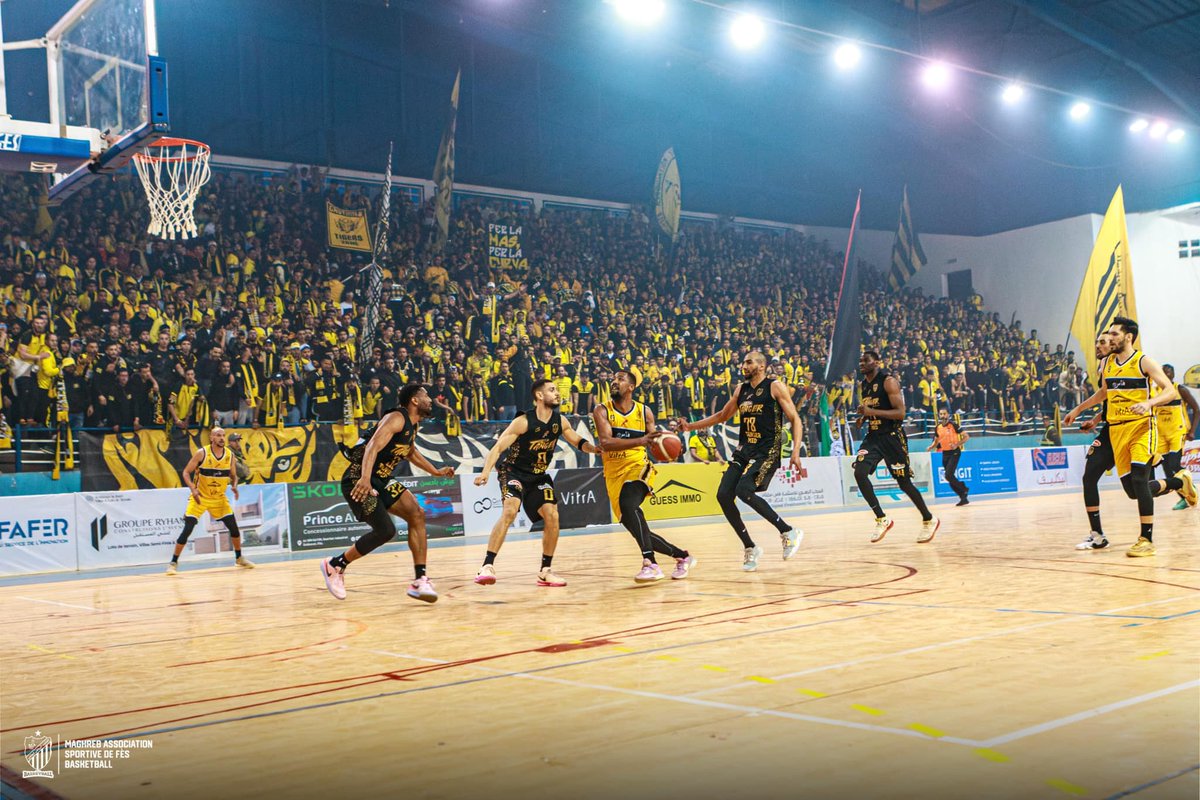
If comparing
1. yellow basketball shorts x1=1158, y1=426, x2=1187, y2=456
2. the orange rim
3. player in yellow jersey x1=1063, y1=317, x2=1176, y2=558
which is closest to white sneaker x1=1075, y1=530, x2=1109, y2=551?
player in yellow jersey x1=1063, y1=317, x2=1176, y2=558

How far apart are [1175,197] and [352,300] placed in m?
30.9

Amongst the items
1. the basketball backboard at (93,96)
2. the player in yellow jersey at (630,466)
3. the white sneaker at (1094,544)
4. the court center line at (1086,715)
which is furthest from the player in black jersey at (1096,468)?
the basketball backboard at (93,96)

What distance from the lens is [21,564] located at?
1466 centimetres

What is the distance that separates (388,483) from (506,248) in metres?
20.7

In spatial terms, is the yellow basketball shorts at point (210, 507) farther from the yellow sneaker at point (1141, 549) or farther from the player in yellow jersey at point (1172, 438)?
the player in yellow jersey at point (1172, 438)

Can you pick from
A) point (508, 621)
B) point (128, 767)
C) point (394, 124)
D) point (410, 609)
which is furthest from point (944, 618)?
point (394, 124)

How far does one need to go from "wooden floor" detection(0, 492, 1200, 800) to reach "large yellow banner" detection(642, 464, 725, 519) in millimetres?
11183

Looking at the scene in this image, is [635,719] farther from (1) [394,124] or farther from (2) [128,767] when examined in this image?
(1) [394,124]

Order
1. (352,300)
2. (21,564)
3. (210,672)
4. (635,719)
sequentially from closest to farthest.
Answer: (635,719), (210,672), (21,564), (352,300)

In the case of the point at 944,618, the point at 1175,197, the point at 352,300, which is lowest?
the point at 944,618

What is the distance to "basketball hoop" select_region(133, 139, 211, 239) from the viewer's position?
44.1ft

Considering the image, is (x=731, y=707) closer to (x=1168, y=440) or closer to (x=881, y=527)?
(x=881, y=527)

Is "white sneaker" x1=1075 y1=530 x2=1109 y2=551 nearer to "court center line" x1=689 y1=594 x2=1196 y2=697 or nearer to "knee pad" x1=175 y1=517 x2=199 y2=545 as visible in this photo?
"court center line" x1=689 y1=594 x2=1196 y2=697

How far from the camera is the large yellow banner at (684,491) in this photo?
21.2m
